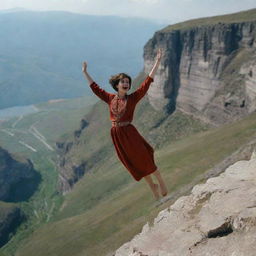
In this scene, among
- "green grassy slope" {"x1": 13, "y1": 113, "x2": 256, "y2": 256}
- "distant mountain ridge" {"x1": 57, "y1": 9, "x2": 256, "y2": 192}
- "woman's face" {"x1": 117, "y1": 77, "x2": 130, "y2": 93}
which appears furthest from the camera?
"distant mountain ridge" {"x1": 57, "y1": 9, "x2": 256, "y2": 192}

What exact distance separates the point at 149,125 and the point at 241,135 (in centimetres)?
5464

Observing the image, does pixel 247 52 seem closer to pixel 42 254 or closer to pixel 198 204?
pixel 42 254

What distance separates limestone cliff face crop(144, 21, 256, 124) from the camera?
3590 inches

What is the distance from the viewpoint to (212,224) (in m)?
13.2

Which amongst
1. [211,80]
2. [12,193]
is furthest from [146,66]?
[12,193]

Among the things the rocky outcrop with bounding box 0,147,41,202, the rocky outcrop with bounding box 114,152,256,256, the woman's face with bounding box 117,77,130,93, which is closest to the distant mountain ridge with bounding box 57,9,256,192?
the rocky outcrop with bounding box 0,147,41,202

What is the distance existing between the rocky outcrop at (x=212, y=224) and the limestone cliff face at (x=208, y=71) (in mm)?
69463

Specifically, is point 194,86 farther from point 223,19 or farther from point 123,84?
point 123,84

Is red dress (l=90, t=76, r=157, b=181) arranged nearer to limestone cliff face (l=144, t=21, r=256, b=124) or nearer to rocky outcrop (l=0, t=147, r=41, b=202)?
limestone cliff face (l=144, t=21, r=256, b=124)

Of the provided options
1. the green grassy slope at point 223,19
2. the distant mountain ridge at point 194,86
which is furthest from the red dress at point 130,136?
the green grassy slope at point 223,19

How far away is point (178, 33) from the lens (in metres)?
115

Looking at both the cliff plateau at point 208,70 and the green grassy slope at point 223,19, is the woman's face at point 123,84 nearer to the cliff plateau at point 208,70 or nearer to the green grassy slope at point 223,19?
the cliff plateau at point 208,70

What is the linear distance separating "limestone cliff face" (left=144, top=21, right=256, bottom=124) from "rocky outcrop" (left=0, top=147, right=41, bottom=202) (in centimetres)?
5849

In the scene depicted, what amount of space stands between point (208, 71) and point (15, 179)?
8490 cm
